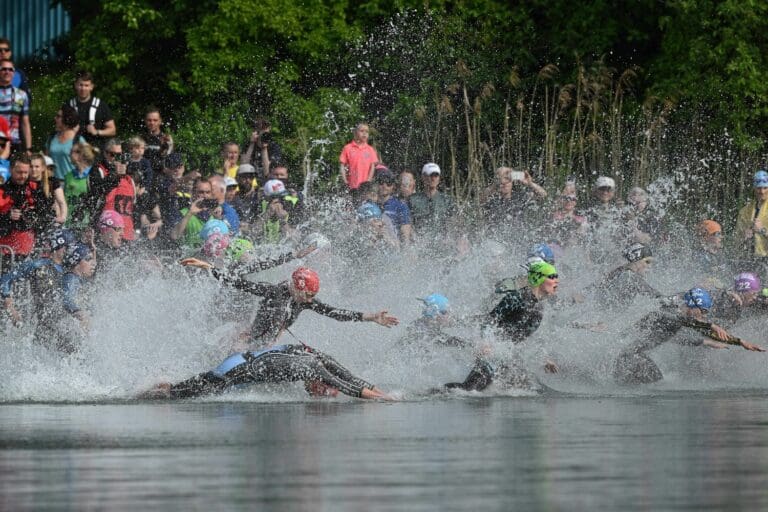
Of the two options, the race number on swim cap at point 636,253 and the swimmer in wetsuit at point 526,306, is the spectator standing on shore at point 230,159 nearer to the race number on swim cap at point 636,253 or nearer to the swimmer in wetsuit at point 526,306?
the race number on swim cap at point 636,253

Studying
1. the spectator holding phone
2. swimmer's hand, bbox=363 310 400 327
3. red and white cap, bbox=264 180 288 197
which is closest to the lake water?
swimmer's hand, bbox=363 310 400 327

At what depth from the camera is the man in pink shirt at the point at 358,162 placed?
23.2 meters

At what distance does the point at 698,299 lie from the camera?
20.0m

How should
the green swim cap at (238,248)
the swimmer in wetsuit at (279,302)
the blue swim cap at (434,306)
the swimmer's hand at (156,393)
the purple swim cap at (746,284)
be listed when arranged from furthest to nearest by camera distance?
the purple swim cap at (746,284)
the green swim cap at (238,248)
the blue swim cap at (434,306)
the swimmer in wetsuit at (279,302)
the swimmer's hand at (156,393)

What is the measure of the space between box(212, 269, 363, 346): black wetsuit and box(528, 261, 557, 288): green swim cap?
195cm

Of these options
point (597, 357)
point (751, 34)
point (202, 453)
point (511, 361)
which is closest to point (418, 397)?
point (511, 361)

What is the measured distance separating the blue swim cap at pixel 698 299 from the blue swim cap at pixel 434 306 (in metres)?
2.82

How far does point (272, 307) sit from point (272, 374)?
164cm

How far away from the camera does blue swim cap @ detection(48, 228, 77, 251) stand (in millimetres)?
18734

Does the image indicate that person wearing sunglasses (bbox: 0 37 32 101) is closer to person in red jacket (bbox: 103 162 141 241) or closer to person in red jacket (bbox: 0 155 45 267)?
person in red jacket (bbox: 103 162 141 241)

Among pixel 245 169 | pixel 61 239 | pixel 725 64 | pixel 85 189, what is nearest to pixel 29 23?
pixel 725 64

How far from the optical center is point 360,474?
10570 mm

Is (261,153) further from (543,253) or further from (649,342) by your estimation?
(649,342)

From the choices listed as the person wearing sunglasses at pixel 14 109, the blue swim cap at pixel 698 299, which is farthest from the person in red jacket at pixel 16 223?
the blue swim cap at pixel 698 299
